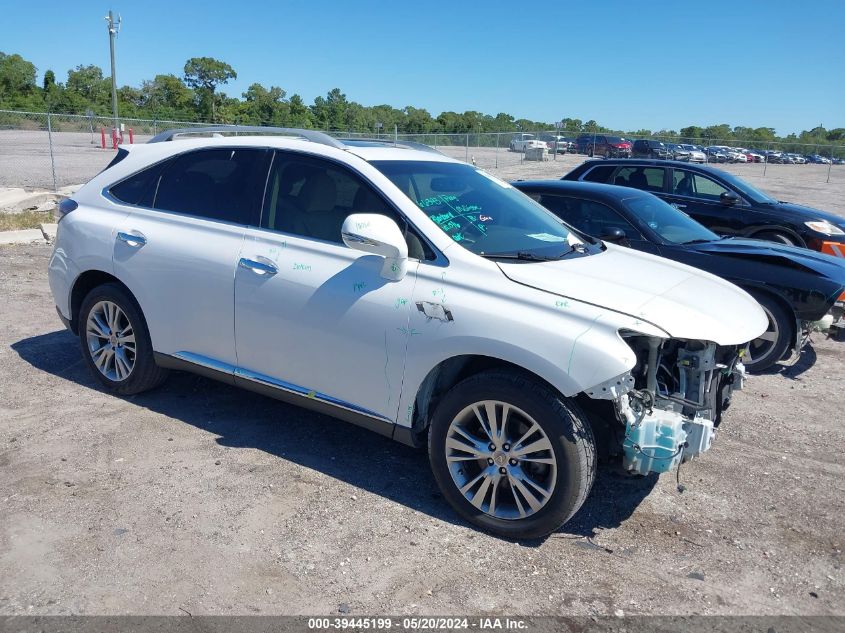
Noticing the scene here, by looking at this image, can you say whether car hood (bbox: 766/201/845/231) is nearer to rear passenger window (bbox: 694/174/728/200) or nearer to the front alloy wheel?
rear passenger window (bbox: 694/174/728/200)

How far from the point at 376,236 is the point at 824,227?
8061 millimetres

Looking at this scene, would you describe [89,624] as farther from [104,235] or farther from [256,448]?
[104,235]

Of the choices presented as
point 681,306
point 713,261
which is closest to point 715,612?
point 681,306

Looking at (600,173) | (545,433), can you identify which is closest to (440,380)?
(545,433)

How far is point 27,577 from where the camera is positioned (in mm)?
3152

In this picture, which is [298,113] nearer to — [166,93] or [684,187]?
[166,93]

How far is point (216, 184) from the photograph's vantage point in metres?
4.65

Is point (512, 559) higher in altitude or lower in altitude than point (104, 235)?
lower

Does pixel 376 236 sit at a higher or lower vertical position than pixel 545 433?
higher

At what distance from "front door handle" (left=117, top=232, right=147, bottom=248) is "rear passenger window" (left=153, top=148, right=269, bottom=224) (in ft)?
0.82

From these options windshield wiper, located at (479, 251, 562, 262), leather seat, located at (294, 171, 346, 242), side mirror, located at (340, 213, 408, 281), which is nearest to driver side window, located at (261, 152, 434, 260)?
leather seat, located at (294, 171, 346, 242)

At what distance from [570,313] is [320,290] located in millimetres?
1427

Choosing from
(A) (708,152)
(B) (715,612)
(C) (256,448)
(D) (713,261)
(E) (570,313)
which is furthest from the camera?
(A) (708,152)

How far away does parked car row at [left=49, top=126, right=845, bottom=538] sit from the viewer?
11.2 ft
